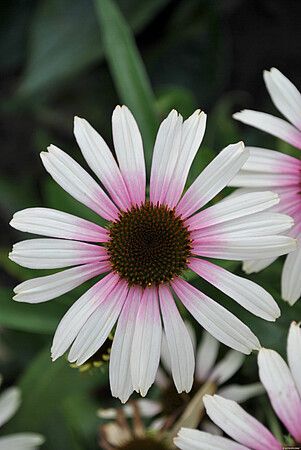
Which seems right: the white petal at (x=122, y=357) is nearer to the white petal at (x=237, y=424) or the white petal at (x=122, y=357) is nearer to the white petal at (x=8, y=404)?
the white petal at (x=237, y=424)

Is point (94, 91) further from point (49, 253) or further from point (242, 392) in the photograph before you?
point (49, 253)

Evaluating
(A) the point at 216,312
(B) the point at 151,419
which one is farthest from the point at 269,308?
(B) the point at 151,419

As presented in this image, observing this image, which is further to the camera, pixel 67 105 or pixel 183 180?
pixel 67 105

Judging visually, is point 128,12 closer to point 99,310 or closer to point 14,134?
point 14,134

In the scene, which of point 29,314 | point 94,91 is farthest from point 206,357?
point 94,91

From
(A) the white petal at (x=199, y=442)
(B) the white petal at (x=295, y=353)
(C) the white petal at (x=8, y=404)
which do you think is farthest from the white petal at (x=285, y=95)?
(C) the white petal at (x=8, y=404)

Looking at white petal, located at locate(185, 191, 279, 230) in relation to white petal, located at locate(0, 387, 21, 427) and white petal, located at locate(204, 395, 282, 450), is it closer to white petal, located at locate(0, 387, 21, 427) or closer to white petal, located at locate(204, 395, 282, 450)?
white petal, located at locate(204, 395, 282, 450)
